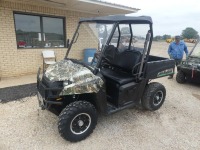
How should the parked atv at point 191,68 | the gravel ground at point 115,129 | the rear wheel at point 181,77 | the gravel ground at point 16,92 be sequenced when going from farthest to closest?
the rear wheel at point 181,77, the parked atv at point 191,68, the gravel ground at point 16,92, the gravel ground at point 115,129

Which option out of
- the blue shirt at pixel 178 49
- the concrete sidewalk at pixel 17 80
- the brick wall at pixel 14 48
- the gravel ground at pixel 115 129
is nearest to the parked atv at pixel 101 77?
the gravel ground at pixel 115 129

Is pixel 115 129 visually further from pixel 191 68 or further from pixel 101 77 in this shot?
pixel 191 68

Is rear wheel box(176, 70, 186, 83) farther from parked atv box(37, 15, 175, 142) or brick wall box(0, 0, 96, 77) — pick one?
brick wall box(0, 0, 96, 77)

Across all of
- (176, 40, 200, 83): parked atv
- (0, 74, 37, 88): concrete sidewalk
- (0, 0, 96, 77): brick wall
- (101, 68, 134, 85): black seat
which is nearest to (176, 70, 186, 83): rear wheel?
(176, 40, 200, 83): parked atv

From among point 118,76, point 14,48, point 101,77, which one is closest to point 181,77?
point 118,76

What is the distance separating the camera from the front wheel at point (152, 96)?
3.52 meters

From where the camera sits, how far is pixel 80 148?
8.46ft

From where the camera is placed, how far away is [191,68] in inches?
203

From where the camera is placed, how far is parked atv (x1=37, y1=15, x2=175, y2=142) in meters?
2.56

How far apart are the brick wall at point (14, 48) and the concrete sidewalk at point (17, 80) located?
0.24 meters

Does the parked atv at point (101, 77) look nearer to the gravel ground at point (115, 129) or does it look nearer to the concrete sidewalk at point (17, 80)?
the gravel ground at point (115, 129)

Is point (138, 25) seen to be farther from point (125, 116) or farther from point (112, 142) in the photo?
point (112, 142)

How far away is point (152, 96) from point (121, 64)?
37.5 inches

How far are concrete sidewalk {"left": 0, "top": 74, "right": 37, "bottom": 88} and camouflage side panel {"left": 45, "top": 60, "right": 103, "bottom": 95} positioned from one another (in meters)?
2.86
